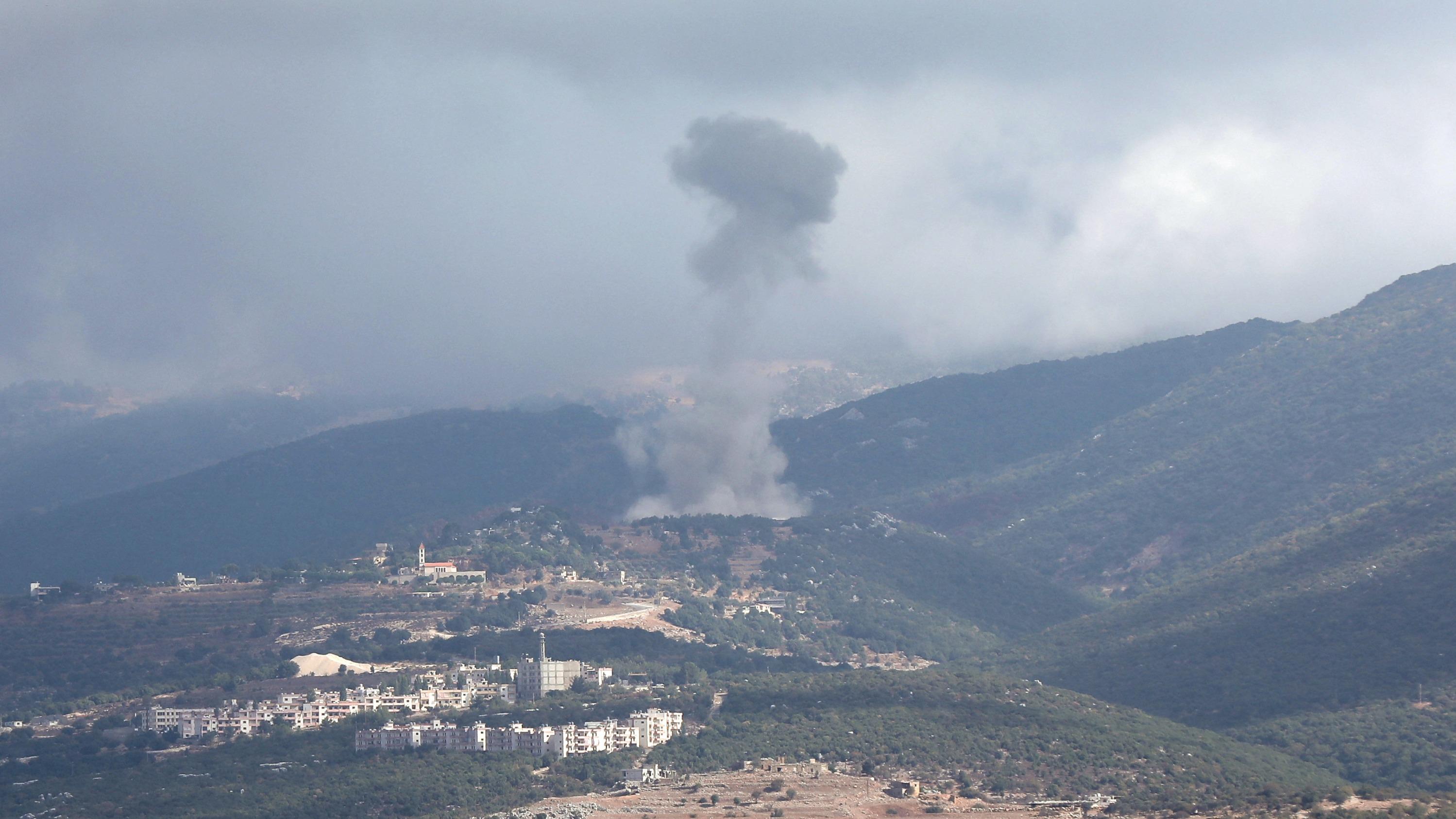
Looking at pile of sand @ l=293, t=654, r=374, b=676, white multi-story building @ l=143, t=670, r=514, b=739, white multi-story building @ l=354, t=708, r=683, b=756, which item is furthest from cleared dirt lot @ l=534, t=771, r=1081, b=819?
pile of sand @ l=293, t=654, r=374, b=676

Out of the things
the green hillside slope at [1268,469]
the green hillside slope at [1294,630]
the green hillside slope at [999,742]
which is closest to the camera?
the green hillside slope at [999,742]

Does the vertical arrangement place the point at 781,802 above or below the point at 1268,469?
below

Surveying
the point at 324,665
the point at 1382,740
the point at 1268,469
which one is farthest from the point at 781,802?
the point at 1268,469

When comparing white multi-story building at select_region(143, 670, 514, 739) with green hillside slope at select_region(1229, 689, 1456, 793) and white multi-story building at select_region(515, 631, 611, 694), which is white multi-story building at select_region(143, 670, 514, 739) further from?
green hillside slope at select_region(1229, 689, 1456, 793)

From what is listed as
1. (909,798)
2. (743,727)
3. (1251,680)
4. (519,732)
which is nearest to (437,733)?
(519,732)

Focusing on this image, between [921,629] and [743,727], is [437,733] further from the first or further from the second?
[921,629]

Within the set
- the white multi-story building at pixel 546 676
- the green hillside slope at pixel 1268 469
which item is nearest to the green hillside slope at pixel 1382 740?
the white multi-story building at pixel 546 676

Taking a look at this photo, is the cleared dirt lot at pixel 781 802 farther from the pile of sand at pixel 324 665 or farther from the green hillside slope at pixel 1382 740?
the pile of sand at pixel 324 665

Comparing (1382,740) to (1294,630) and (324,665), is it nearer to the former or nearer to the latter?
(1294,630)

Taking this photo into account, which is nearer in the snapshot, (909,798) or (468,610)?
(909,798)
